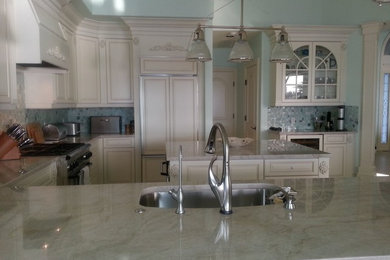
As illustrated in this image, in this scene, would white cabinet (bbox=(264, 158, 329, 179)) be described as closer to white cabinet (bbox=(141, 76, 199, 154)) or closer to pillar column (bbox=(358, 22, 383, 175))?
white cabinet (bbox=(141, 76, 199, 154))

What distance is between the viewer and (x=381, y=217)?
→ 116cm

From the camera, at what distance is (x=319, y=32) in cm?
520

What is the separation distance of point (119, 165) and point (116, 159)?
3.9 inches

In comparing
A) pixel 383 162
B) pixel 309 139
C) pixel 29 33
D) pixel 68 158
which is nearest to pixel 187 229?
pixel 68 158

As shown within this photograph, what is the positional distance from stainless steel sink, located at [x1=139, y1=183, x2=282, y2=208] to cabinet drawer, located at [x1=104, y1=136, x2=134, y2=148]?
317 cm

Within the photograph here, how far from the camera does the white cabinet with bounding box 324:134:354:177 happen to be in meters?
Result: 5.17

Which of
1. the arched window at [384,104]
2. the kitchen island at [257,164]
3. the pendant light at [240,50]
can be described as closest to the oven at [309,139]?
the kitchen island at [257,164]

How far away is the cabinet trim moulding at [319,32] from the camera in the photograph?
5133 millimetres

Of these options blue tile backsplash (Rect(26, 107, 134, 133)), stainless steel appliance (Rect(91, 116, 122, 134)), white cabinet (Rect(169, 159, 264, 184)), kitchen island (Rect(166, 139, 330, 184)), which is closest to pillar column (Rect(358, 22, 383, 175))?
kitchen island (Rect(166, 139, 330, 184))

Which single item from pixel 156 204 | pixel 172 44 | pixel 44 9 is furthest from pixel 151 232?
pixel 172 44

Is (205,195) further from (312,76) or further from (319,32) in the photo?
(319,32)

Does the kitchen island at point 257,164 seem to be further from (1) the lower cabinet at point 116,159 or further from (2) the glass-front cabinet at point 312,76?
(2) the glass-front cabinet at point 312,76

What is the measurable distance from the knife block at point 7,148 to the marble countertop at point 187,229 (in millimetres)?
1212

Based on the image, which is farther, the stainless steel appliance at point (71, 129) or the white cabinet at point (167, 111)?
the white cabinet at point (167, 111)
